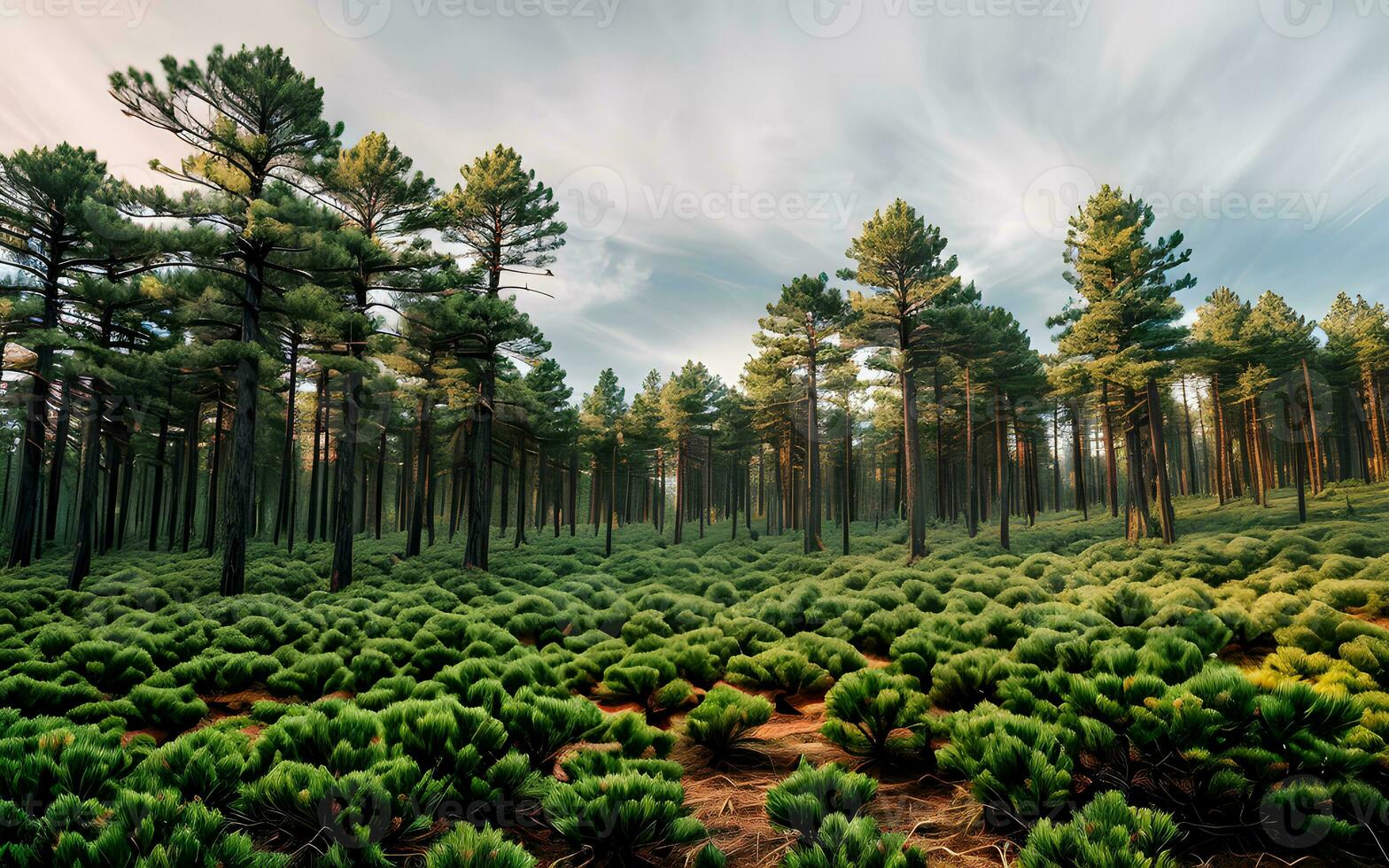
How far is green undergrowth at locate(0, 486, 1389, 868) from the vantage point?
2.80 m

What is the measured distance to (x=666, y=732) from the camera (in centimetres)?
425

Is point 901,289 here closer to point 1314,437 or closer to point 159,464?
point 1314,437

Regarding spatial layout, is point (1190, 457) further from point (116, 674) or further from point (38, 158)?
point (38, 158)

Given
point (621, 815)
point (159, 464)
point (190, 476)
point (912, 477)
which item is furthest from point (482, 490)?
point (159, 464)

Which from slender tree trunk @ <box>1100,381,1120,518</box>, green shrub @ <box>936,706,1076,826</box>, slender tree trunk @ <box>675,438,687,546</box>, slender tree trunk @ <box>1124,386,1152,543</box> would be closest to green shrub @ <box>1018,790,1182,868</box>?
green shrub @ <box>936,706,1076,826</box>

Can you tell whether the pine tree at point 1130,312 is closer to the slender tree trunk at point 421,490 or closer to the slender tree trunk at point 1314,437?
the slender tree trunk at point 1314,437

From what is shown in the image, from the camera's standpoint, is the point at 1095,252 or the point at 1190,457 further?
the point at 1190,457

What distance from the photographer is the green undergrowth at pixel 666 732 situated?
2800 millimetres

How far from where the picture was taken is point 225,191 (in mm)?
13906

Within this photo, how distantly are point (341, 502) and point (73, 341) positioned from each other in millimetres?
8804

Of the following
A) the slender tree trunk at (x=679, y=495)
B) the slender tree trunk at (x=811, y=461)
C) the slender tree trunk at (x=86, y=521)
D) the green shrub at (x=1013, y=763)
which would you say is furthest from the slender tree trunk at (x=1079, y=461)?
the slender tree trunk at (x=86, y=521)

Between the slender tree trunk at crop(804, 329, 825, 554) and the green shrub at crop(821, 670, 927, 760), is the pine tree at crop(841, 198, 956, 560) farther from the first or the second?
the green shrub at crop(821, 670, 927, 760)

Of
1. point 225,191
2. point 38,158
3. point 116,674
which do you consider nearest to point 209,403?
point 38,158

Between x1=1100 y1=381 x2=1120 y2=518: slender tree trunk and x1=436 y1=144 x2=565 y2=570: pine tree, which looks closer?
x1=436 y1=144 x2=565 y2=570: pine tree
